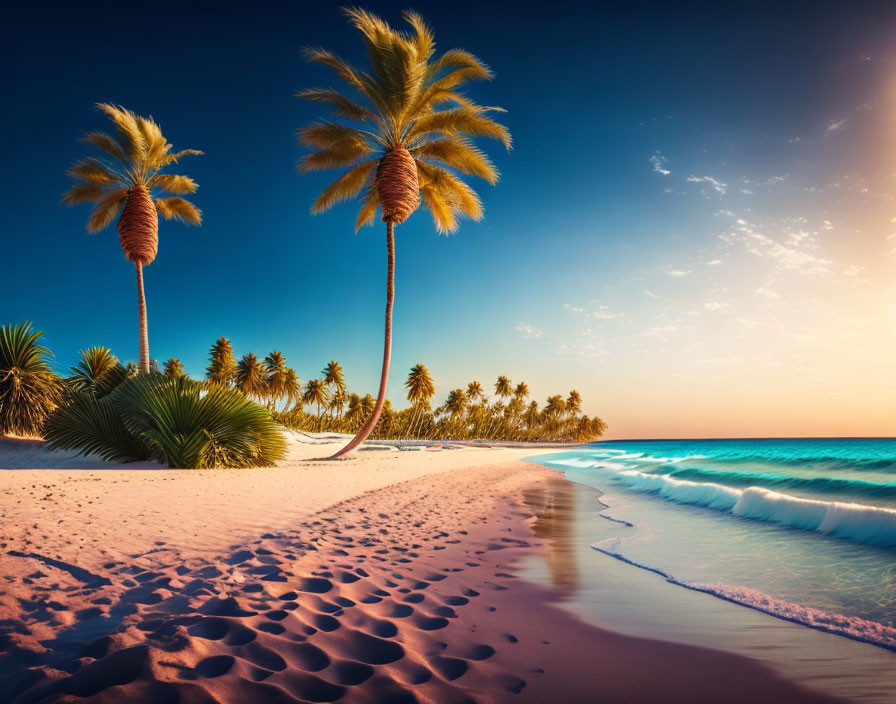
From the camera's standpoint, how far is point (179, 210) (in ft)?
70.9

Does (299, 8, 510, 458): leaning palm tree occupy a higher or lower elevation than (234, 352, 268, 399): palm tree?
higher

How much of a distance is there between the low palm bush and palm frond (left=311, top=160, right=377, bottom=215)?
31.9ft

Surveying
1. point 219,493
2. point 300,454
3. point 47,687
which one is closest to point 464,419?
point 300,454

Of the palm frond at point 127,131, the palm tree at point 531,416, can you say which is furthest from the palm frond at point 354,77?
the palm tree at point 531,416

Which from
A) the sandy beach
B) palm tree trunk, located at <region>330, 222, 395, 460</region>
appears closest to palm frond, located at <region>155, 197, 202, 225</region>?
palm tree trunk, located at <region>330, 222, 395, 460</region>

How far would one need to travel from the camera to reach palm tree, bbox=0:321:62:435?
16188mm

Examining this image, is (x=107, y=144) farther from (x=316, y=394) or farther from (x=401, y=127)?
(x=316, y=394)

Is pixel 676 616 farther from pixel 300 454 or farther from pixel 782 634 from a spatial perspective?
pixel 300 454

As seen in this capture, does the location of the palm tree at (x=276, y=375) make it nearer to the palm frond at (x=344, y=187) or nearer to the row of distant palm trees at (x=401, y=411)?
the row of distant palm trees at (x=401, y=411)

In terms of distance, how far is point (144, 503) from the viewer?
5980 millimetres

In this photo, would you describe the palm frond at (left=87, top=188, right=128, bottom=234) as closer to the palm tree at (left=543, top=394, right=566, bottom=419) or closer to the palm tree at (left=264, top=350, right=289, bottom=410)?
the palm tree at (left=264, top=350, right=289, bottom=410)

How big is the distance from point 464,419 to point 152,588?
277ft

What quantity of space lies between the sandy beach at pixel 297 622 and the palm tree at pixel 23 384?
15.3m

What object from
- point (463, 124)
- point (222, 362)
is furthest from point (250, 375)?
point (463, 124)
